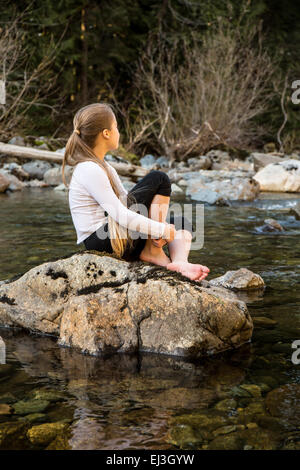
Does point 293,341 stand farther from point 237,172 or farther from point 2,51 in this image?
point 2,51

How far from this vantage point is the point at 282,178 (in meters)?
11.8

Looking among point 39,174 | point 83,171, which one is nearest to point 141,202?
point 83,171

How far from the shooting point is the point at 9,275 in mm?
4383

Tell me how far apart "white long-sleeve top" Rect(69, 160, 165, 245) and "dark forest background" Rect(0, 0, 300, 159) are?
38.7 feet

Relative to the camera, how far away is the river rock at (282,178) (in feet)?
38.5

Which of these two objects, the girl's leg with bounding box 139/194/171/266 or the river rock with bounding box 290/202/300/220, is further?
the river rock with bounding box 290/202/300/220

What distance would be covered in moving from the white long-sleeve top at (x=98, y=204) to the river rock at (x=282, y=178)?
878 cm

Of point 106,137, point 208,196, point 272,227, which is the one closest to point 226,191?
point 208,196

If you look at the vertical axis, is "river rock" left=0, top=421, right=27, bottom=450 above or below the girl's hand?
below

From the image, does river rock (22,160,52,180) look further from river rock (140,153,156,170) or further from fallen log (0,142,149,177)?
river rock (140,153,156,170)

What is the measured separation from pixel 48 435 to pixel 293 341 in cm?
152

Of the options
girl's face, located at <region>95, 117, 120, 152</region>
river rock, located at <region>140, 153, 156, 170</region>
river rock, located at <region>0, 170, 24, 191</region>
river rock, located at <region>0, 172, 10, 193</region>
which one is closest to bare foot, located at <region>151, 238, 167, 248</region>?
girl's face, located at <region>95, 117, 120, 152</region>

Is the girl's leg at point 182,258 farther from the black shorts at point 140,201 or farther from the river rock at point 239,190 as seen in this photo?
the river rock at point 239,190

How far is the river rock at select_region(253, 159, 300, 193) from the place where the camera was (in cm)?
1173
